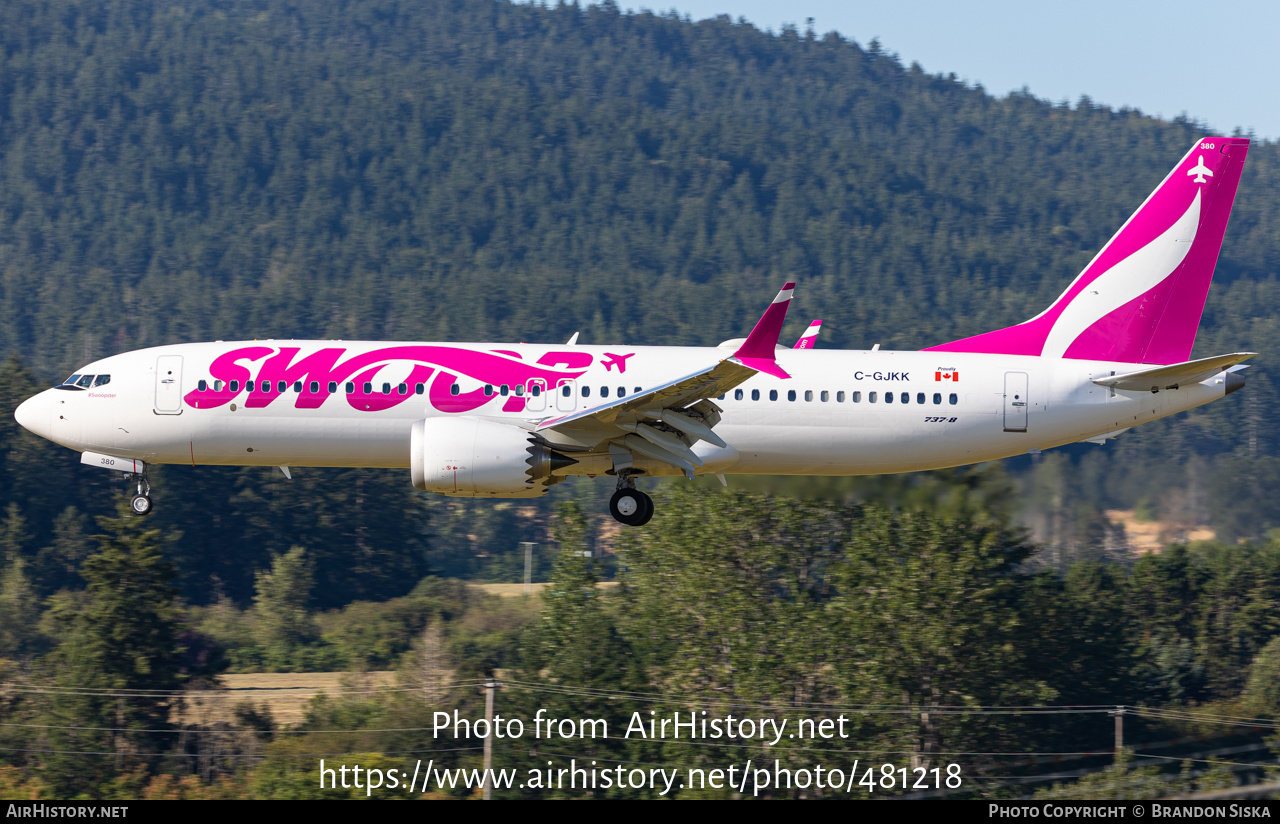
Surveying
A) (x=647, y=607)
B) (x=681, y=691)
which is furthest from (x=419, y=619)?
(x=681, y=691)

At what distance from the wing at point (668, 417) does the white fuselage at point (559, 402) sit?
54 cm

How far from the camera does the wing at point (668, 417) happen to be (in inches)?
1079

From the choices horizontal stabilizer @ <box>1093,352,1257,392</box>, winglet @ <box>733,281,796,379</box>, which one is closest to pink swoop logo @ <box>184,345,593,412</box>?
winglet @ <box>733,281,796,379</box>

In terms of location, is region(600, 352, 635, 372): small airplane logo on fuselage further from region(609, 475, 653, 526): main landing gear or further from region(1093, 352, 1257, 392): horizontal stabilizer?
region(1093, 352, 1257, 392): horizontal stabilizer

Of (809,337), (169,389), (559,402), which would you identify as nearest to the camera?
(559,402)

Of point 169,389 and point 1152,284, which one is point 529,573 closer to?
point 169,389

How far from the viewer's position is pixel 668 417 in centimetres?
2911

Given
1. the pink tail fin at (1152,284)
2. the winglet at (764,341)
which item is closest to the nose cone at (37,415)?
the winglet at (764,341)

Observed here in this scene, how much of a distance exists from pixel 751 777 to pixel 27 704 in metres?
28.5

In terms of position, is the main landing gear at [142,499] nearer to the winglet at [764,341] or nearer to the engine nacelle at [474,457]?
the engine nacelle at [474,457]

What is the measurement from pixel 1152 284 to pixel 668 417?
12.4 metres

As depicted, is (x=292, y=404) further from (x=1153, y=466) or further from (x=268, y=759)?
(x=1153, y=466)

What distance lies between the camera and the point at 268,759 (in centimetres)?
4584

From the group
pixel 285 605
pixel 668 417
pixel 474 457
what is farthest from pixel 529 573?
pixel 668 417
